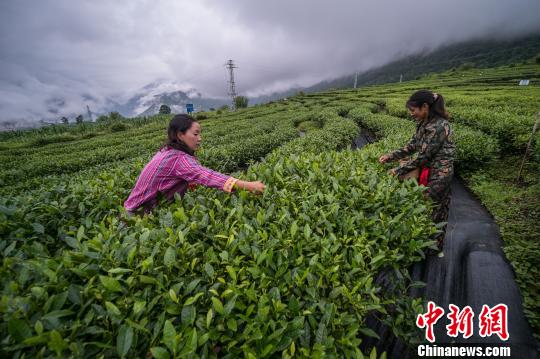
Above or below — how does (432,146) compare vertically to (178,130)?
below

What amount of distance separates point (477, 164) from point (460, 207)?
271 cm

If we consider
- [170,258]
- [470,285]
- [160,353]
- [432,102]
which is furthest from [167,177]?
[470,285]

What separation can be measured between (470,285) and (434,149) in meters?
1.95

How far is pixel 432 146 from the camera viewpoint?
343 cm

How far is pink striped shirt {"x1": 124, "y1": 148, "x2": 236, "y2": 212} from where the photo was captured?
2.58 metres

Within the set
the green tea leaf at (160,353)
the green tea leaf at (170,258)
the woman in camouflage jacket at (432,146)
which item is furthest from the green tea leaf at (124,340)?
the woman in camouflage jacket at (432,146)

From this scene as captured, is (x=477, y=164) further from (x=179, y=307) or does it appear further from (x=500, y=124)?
(x=179, y=307)

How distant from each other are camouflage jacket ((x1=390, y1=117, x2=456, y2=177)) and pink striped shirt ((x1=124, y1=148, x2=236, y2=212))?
267cm

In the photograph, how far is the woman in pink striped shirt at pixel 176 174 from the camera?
2562 millimetres

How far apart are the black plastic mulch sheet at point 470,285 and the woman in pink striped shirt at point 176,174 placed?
75.5 inches

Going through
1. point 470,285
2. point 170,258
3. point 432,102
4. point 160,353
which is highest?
point 432,102

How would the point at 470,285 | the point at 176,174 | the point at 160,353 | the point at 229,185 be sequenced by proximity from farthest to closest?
1. the point at 470,285
2. the point at 176,174
3. the point at 229,185
4. the point at 160,353

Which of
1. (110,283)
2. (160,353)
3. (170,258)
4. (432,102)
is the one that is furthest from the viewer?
(432,102)

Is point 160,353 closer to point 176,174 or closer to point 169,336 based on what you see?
point 169,336
